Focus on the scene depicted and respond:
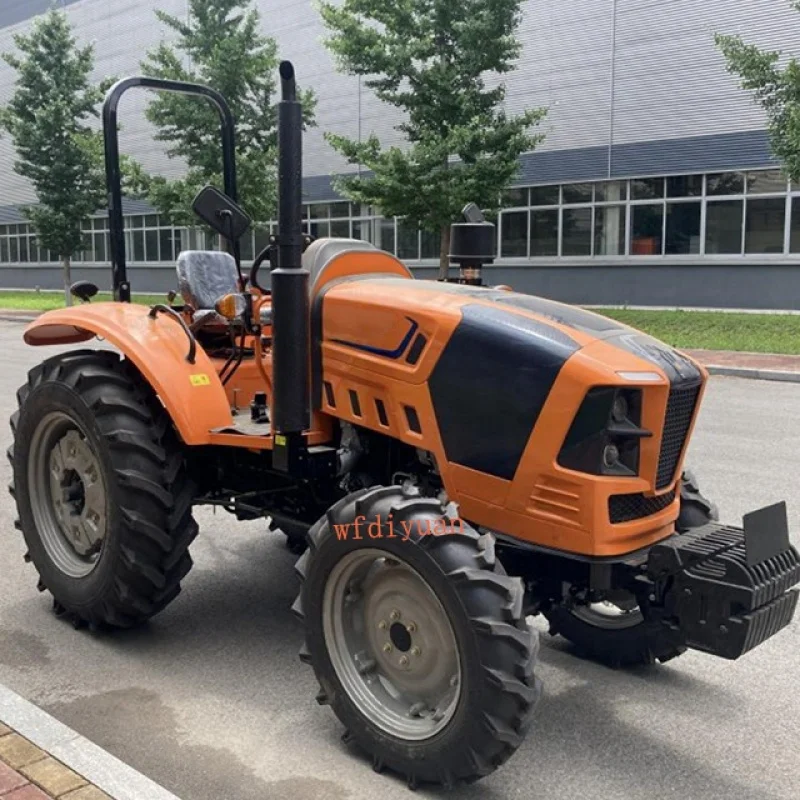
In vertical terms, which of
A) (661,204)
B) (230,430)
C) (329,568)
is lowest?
(329,568)

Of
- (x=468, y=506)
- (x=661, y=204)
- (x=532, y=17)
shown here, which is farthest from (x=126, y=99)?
(x=468, y=506)

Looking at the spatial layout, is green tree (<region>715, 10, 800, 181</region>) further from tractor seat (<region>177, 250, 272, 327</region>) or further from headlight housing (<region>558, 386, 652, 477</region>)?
headlight housing (<region>558, 386, 652, 477</region>)

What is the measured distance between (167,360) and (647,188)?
2168 cm

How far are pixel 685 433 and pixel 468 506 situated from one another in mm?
844

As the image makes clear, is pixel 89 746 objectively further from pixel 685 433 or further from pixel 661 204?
pixel 661 204

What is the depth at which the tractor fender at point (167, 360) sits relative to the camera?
4.16m

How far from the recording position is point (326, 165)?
100 ft

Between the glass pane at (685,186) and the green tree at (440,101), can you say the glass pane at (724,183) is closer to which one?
the glass pane at (685,186)

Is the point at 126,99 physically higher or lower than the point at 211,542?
higher

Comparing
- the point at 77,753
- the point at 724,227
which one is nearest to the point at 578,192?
the point at 724,227

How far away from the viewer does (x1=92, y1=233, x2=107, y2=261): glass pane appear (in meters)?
39.2

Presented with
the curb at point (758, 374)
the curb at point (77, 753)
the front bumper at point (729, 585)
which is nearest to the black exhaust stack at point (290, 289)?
the curb at point (77, 753)

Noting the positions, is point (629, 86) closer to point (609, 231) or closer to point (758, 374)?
point (609, 231)

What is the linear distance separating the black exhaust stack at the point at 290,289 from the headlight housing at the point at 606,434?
43.0 inches
